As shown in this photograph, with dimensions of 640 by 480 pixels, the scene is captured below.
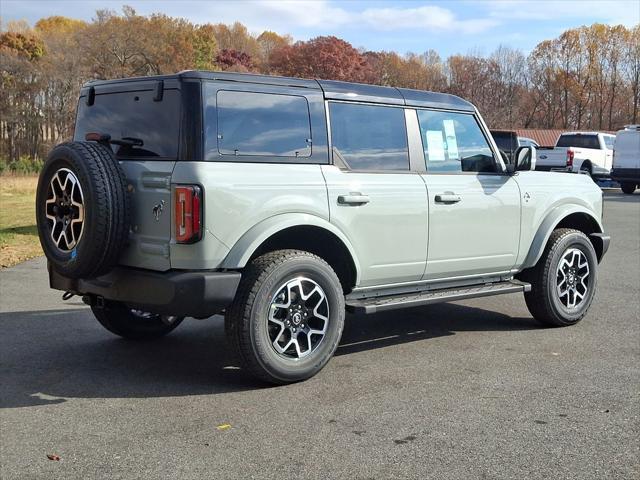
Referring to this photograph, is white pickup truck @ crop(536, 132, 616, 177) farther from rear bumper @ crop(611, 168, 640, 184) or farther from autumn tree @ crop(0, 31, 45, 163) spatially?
autumn tree @ crop(0, 31, 45, 163)

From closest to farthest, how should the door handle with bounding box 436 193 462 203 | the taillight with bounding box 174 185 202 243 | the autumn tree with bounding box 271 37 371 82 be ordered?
1. the taillight with bounding box 174 185 202 243
2. the door handle with bounding box 436 193 462 203
3. the autumn tree with bounding box 271 37 371 82

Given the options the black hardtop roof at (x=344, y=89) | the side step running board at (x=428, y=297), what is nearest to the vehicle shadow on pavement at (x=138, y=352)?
the side step running board at (x=428, y=297)

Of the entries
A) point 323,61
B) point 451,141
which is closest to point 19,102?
point 323,61

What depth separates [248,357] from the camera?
4.67 metres

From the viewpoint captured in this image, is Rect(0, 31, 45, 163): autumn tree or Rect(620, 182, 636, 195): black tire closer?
Rect(620, 182, 636, 195): black tire

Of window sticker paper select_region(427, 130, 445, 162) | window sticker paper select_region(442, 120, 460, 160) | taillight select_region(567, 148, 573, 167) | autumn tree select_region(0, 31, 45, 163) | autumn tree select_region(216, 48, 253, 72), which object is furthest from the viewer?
autumn tree select_region(216, 48, 253, 72)

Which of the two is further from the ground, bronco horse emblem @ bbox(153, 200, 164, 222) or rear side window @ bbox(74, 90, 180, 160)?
rear side window @ bbox(74, 90, 180, 160)

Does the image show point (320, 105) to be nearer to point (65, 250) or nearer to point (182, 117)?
point (182, 117)

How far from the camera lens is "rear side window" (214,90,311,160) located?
4707mm

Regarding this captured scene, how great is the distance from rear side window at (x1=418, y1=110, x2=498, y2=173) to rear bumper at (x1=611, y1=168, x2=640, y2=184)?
65.8 feet

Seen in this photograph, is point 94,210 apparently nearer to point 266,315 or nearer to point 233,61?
point 266,315

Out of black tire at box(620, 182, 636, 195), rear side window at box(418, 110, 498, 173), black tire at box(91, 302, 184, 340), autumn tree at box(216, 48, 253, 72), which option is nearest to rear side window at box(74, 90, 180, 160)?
black tire at box(91, 302, 184, 340)

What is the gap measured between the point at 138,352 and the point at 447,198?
2.76 meters

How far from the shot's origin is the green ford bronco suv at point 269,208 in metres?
4.53
